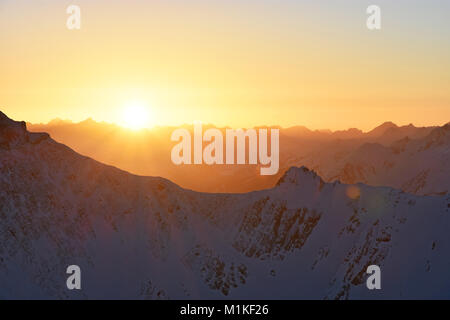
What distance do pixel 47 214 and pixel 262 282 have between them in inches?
3231

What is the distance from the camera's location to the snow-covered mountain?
155375 mm

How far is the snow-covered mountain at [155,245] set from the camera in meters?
155

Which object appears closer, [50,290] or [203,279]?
[50,290]

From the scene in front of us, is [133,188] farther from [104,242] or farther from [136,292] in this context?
[136,292]

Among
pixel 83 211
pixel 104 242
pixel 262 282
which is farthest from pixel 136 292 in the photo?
pixel 262 282

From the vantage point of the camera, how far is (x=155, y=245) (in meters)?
186

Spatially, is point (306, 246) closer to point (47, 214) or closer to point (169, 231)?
point (169, 231)

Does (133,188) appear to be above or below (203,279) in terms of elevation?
above
